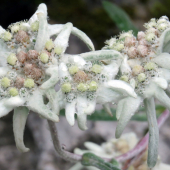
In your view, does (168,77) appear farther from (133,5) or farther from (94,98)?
(133,5)

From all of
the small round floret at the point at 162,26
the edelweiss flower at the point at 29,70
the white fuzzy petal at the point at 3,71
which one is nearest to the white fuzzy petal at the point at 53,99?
the edelweiss flower at the point at 29,70

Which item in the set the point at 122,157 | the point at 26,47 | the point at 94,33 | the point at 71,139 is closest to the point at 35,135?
the point at 71,139

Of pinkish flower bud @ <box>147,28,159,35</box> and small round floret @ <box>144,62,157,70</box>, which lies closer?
small round floret @ <box>144,62,157,70</box>

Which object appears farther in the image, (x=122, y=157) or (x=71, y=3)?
(x=71, y=3)

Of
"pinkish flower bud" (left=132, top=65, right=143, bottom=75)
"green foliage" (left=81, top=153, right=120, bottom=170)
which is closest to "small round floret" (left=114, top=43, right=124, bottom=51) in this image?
"pinkish flower bud" (left=132, top=65, right=143, bottom=75)

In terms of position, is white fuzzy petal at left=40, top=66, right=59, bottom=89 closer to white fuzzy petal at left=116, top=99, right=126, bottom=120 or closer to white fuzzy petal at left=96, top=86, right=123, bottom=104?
white fuzzy petal at left=96, top=86, right=123, bottom=104

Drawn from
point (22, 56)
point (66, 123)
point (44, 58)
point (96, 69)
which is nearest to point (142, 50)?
point (96, 69)
